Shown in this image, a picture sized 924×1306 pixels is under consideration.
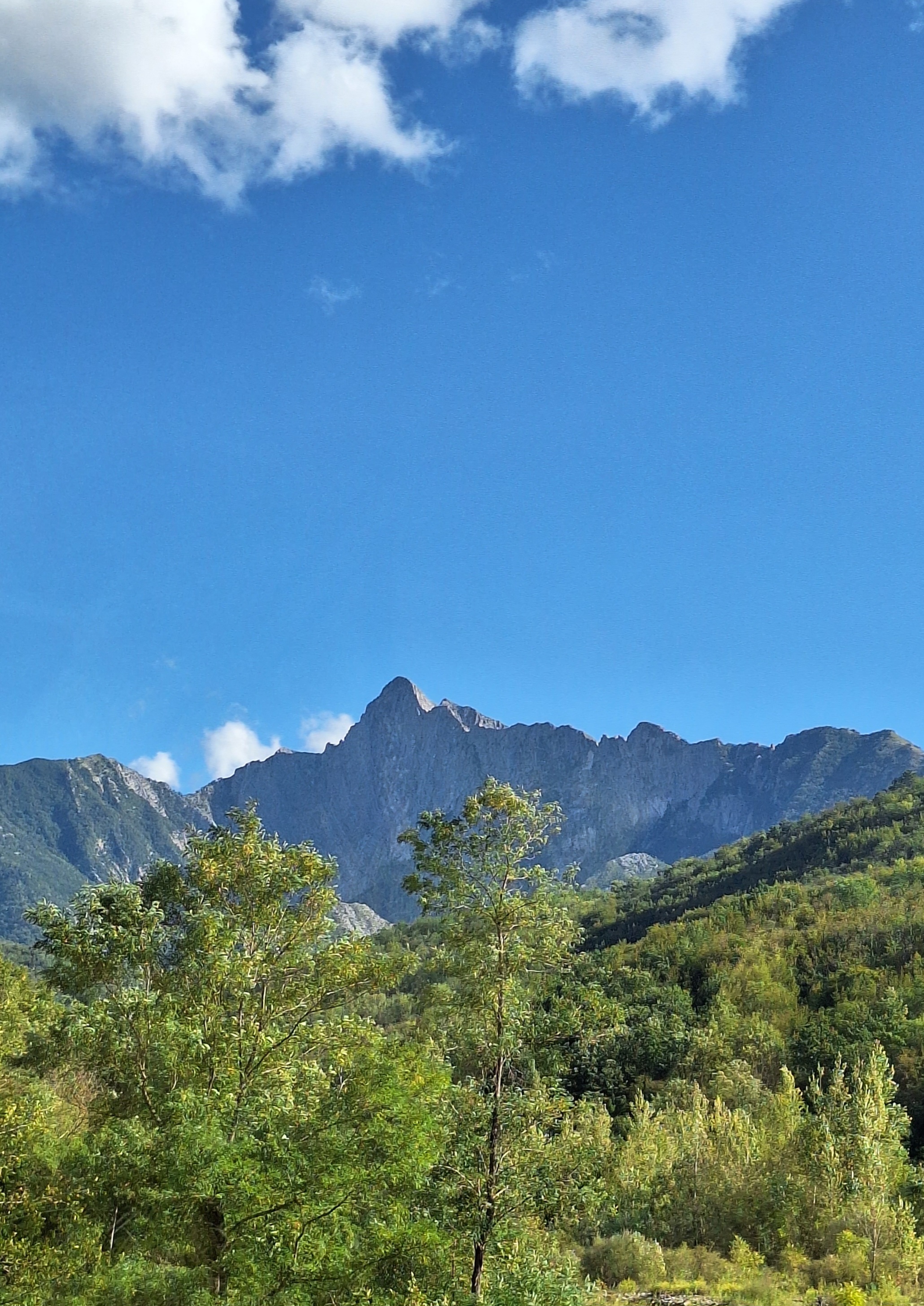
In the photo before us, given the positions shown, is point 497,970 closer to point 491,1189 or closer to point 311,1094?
point 491,1189

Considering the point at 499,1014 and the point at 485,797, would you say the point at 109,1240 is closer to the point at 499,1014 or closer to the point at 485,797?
the point at 499,1014

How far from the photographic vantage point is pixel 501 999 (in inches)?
596

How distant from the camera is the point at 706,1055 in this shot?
72062 mm

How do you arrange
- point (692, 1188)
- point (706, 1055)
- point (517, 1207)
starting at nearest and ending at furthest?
point (517, 1207)
point (692, 1188)
point (706, 1055)

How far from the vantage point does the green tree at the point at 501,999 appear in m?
14.2

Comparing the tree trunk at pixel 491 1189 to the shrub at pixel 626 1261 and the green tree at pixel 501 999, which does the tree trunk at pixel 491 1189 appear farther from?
the shrub at pixel 626 1261

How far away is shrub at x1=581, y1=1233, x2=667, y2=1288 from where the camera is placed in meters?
29.0

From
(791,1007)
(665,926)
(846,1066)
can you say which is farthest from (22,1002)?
(665,926)

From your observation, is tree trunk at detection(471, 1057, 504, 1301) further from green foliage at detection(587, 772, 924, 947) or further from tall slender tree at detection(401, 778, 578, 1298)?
green foliage at detection(587, 772, 924, 947)

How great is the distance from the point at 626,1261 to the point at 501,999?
2132cm

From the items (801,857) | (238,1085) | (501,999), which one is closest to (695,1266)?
(501,999)

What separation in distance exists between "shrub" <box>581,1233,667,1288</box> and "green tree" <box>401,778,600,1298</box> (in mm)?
17854

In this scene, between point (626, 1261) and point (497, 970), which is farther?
point (626, 1261)

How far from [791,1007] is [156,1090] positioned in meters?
77.6
